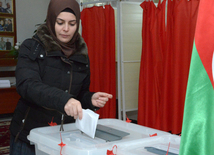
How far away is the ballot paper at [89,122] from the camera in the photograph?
964 millimetres

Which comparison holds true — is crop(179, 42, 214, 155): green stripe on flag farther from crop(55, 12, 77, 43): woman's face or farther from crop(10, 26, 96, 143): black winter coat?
crop(55, 12, 77, 43): woman's face

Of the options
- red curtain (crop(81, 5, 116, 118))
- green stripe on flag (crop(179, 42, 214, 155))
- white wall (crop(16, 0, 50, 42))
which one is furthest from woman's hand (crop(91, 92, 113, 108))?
white wall (crop(16, 0, 50, 42))

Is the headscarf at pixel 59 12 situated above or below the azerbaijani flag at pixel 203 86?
above

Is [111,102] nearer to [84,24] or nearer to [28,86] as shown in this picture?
[84,24]

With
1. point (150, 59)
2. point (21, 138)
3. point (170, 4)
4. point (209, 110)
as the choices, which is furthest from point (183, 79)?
point (209, 110)

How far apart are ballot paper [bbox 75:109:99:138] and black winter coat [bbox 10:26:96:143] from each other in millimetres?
233

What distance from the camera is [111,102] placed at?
3691 mm

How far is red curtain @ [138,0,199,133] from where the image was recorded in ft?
9.68

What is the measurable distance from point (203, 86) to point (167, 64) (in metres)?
2.65

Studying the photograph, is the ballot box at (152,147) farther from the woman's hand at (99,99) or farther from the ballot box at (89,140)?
the woman's hand at (99,99)

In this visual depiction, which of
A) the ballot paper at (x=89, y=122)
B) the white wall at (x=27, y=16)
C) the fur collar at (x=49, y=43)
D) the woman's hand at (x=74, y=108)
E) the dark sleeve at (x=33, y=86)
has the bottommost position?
the ballot paper at (x=89, y=122)

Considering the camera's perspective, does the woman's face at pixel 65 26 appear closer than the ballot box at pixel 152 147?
No

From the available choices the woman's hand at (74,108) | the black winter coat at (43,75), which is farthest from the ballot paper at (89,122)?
the black winter coat at (43,75)

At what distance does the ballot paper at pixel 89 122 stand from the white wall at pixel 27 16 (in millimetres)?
4800
